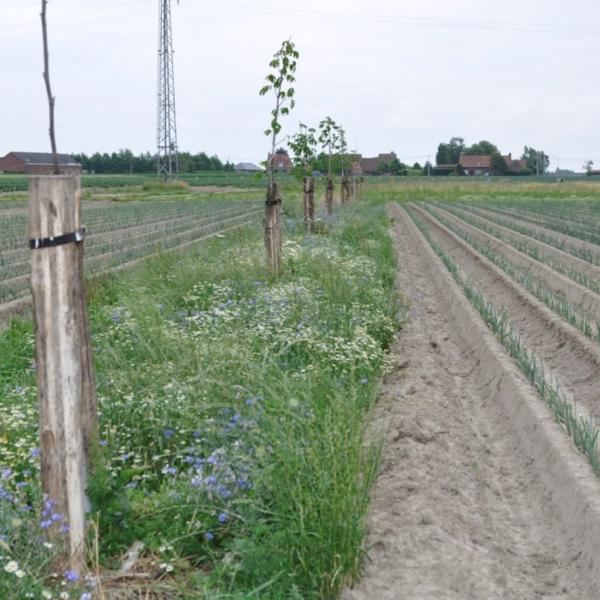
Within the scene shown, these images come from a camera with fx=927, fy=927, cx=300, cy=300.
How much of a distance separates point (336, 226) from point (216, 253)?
657 cm

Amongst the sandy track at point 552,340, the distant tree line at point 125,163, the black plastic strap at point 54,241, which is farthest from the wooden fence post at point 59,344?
the distant tree line at point 125,163

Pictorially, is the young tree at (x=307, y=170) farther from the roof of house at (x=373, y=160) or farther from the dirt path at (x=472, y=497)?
the roof of house at (x=373, y=160)

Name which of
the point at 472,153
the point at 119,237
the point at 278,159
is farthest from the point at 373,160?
the point at 119,237

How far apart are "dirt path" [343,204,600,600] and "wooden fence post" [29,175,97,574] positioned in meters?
1.33

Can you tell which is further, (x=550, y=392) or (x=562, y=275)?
(x=562, y=275)

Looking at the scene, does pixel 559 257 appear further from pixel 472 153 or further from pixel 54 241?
pixel 472 153

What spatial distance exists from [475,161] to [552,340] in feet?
395

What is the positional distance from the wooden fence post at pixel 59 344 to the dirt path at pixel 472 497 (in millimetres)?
1335

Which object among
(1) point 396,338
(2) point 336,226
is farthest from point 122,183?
(1) point 396,338

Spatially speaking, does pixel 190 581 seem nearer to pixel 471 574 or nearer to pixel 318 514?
pixel 318 514

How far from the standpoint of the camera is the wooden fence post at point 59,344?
4051mm

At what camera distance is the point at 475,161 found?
127 meters

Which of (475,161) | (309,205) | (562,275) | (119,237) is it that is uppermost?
(475,161)

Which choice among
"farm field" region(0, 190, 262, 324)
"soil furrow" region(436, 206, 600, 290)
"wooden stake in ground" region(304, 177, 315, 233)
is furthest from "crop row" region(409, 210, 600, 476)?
"wooden stake in ground" region(304, 177, 315, 233)
